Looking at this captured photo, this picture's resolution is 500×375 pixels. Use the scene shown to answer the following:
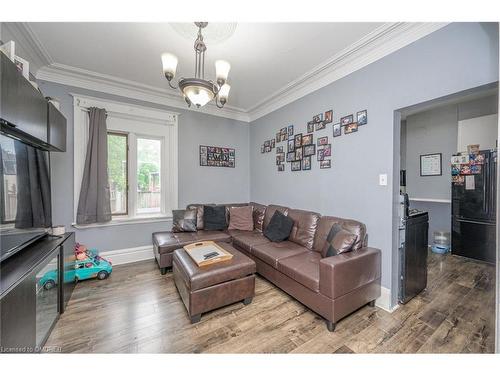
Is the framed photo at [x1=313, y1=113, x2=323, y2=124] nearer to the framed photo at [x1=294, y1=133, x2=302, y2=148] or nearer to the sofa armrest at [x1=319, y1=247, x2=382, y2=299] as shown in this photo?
the framed photo at [x1=294, y1=133, x2=302, y2=148]

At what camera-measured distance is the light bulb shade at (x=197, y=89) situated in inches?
63.6

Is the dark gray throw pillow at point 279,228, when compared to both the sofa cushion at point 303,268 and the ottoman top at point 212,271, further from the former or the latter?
the ottoman top at point 212,271

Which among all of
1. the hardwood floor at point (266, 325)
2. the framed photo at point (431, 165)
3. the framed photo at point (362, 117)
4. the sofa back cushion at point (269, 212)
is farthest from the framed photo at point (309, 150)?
the framed photo at point (431, 165)

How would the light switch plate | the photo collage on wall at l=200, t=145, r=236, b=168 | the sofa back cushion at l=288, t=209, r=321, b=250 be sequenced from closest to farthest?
1. the light switch plate
2. the sofa back cushion at l=288, t=209, r=321, b=250
3. the photo collage on wall at l=200, t=145, r=236, b=168

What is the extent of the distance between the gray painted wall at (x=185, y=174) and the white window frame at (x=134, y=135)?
89mm

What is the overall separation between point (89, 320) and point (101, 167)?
2.02 meters

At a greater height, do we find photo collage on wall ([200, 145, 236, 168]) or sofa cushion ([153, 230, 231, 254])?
photo collage on wall ([200, 145, 236, 168])

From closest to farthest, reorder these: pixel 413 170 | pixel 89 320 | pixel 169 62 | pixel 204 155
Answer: pixel 169 62 < pixel 89 320 < pixel 204 155 < pixel 413 170

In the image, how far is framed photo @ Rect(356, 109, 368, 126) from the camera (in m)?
2.24

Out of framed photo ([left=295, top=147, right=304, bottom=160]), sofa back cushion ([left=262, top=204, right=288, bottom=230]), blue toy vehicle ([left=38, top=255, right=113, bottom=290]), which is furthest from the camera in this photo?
sofa back cushion ([left=262, top=204, right=288, bottom=230])

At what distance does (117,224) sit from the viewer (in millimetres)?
3129

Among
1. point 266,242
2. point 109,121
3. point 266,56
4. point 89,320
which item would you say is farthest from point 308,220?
point 109,121

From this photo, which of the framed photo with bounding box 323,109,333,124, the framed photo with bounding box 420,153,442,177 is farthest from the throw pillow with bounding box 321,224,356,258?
the framed photo with bounding box 420,153,442,177

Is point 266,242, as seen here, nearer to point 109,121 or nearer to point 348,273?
point 348,273
